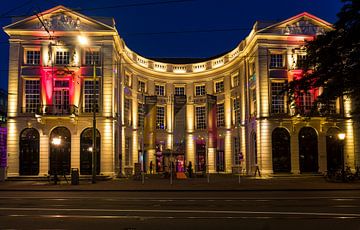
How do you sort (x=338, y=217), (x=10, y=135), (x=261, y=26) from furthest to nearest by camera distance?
1. (x=261, y=26)
2. (x=10, y=135)
3. (x=338, y=217)

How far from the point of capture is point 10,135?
39.3m

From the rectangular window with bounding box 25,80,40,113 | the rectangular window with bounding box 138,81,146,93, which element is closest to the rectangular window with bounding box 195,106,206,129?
the rectangular window with bounding box 138,81,146,93

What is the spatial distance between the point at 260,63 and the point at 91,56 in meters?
17.8

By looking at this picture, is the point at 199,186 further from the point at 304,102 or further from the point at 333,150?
the point at 333,150

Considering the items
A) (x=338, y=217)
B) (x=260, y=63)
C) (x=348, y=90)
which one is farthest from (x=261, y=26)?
(x=348, y=90)

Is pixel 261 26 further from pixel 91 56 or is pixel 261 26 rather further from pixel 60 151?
pixel 60 151

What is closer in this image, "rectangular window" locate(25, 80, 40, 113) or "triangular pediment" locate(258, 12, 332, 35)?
"rectangular window" locate(25, 80, 40, 113)

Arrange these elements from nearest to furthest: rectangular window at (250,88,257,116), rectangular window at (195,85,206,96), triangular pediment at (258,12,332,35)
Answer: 1. triangular pediment at (258,12,332,35)
2. rectangular window at (250,88,257,116)
3. rectangular window at (195,85,206,96)

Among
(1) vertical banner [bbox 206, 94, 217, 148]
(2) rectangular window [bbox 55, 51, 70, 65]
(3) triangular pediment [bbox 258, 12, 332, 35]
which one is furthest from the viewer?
(1) vertical banner [bbox 206, 94, 217, 148]

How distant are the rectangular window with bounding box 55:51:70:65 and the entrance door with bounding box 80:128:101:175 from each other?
24.5 ft

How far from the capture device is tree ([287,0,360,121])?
5936 millimetres

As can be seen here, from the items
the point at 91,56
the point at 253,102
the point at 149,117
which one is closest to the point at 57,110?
the point at 91,56

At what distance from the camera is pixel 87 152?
39.8 meters

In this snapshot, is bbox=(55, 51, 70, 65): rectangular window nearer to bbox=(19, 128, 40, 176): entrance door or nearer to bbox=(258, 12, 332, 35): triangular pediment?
bbox=(19, 128, 40, 176): entrance door
